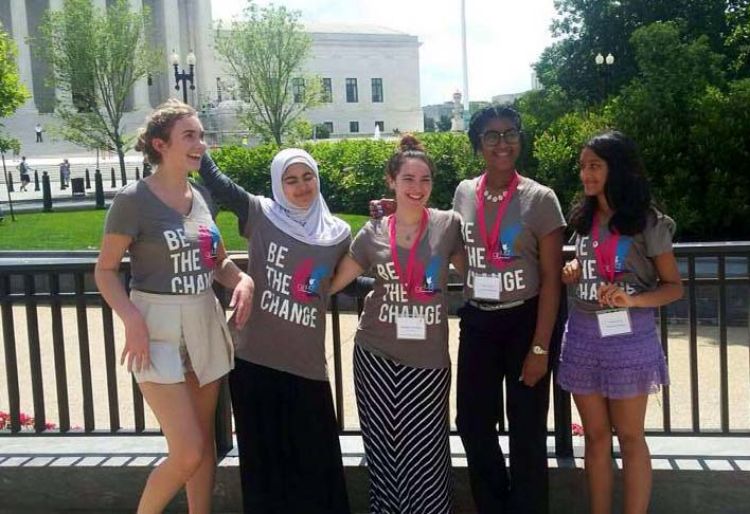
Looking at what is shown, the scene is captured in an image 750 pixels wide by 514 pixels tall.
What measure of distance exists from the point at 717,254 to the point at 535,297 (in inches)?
45.4

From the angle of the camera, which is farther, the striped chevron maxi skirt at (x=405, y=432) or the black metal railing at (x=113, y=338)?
the black metal railing at (x=113, y=338)

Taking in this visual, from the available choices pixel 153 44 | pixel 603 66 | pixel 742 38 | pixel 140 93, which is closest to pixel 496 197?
pixel 742 38

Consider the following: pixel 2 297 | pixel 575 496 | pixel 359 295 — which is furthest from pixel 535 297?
pixel 2 297

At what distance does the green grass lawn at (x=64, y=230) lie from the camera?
16.9 metres

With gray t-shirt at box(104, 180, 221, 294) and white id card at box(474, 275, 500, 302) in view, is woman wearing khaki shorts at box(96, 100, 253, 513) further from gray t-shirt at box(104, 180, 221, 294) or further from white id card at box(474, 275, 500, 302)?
white id card at box(474, 275, 500, 302)

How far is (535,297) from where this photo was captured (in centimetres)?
369

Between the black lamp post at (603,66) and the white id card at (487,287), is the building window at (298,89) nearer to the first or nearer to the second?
the black lamp post at (603,66)

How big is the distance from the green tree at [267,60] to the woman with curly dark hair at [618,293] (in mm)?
36272

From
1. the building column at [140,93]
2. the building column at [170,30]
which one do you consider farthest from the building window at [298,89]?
the building column at [170,30]

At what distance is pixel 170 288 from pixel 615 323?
6.08 ft

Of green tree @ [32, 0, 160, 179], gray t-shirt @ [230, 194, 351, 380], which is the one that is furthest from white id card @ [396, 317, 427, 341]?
green tree @ [32, 0, 160, 179]

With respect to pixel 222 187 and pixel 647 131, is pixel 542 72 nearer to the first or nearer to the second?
pixel 647 131

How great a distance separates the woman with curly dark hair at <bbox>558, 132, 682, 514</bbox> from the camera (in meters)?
3.55

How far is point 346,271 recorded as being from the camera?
3826mm
